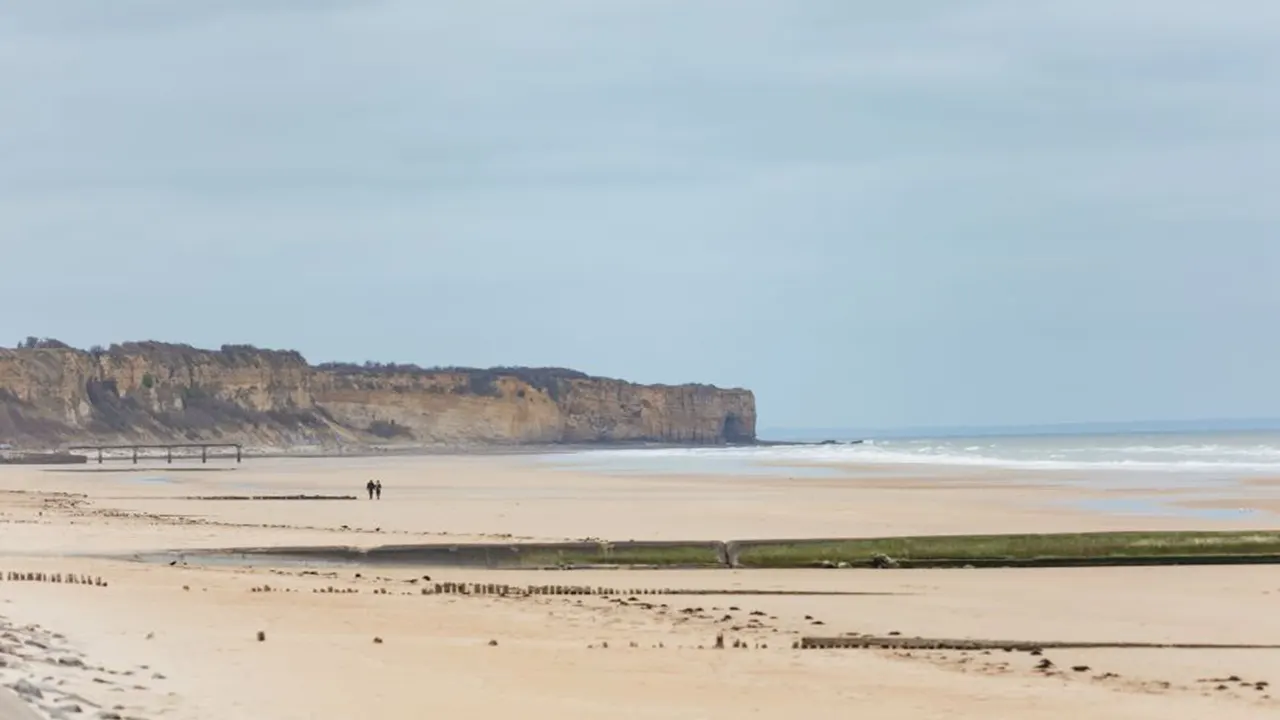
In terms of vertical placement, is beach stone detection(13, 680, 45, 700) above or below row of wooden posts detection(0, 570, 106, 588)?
above

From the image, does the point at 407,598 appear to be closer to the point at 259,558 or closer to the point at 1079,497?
the point at 259,558

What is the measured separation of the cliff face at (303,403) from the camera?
122 m

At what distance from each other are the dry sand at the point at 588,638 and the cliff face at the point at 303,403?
10131cm

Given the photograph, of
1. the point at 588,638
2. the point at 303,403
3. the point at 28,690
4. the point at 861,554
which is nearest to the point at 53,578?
the point at 588,638

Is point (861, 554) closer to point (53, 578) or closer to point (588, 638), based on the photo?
point (588, 638)

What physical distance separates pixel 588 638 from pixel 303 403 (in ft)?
429

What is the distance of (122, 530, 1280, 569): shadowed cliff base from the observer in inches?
788

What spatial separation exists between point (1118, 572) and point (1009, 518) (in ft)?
42.1

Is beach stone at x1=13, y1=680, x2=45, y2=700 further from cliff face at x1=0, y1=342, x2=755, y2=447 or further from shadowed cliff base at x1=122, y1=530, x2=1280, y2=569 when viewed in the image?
cliff face at x1=0, y1=342, x2=755, y2=447

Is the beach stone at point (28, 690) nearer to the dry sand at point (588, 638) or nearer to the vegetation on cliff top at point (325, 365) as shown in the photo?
the dry sand at point (588, 638)

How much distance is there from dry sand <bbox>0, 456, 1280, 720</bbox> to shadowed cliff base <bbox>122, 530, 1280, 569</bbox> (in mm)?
481

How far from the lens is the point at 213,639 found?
11.5m

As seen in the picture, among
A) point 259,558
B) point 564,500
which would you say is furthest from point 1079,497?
point 259,558

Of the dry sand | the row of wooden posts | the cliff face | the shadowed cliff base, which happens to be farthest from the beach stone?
the cliff face
